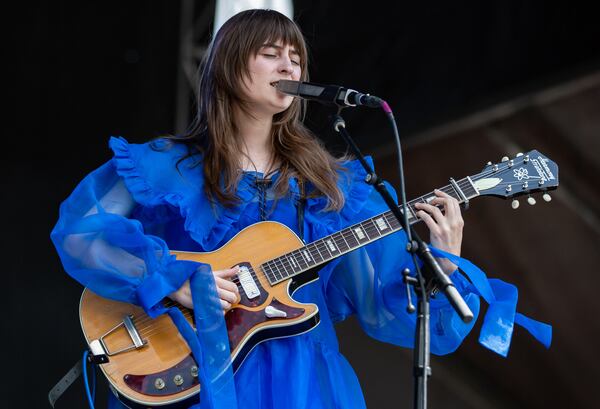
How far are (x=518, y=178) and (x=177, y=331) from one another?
1.03 metres

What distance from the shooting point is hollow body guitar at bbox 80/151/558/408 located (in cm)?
204

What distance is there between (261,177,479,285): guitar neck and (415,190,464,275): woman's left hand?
1.7 inches

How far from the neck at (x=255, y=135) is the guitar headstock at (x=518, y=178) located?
1.99 feet

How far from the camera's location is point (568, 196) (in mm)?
4012

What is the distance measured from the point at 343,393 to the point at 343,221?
52cm

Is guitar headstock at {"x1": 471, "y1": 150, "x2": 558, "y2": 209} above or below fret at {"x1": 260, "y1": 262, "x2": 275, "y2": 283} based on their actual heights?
above

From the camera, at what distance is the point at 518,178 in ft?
7.76

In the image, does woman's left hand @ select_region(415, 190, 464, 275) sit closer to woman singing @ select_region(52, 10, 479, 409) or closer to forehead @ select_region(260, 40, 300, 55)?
woman singing @ select_region(52, 10, 479, 409)

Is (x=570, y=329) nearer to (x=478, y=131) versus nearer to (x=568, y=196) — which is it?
(x=568, y=196)

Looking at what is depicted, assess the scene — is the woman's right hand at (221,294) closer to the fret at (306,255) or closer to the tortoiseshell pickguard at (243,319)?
the tortoiseshell pickguard at (243,319)

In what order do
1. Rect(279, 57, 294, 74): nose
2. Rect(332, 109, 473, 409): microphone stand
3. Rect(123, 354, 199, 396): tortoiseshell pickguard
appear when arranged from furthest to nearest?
1. Rect(279, 57, 294, 74): nose
2. Rect(123, 354, 199, 396): tortoiseshell pickguard
3. Rect(332, 109, 473, 409): microphone stand

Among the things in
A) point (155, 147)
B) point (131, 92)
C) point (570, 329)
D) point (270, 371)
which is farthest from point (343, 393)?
point (570, 329)

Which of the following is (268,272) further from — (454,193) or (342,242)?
(454,193)

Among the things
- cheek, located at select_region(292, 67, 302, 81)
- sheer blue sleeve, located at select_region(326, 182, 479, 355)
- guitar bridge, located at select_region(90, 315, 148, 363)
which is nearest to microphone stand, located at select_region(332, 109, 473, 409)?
sheer blue sleeve, located at select_region(326, 182, 479, 355)
